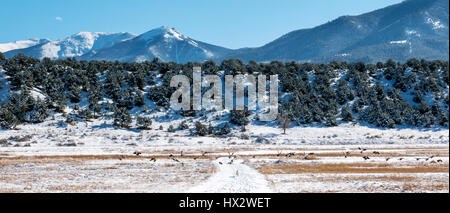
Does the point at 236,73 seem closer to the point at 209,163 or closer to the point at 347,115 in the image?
the point at 347,115

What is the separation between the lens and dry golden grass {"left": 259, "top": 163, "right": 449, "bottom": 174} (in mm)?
34906

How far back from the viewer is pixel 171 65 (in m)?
114

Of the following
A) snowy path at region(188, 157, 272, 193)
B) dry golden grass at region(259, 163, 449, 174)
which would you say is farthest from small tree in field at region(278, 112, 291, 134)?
snowy path at region(188, 157, 272, 193)

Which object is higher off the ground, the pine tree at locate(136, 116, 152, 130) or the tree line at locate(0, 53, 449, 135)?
the tree line at locate(0, 53, 449, 135)

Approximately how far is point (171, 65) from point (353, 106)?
58049 mm

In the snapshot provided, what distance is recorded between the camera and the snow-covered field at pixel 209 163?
88.1 ft

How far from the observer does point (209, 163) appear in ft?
135

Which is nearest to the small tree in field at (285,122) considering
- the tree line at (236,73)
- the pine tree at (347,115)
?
the tree line at (236,73)

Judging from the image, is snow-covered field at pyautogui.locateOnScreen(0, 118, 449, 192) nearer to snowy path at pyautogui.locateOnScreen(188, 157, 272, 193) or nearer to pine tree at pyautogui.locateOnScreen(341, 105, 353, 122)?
snowy path at pyautogui.locateOnScreen(188, 157, 272, 193)

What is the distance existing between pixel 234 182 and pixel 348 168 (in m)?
15.3

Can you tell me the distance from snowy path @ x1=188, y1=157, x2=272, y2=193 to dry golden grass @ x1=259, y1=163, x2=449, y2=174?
252 centimetres
